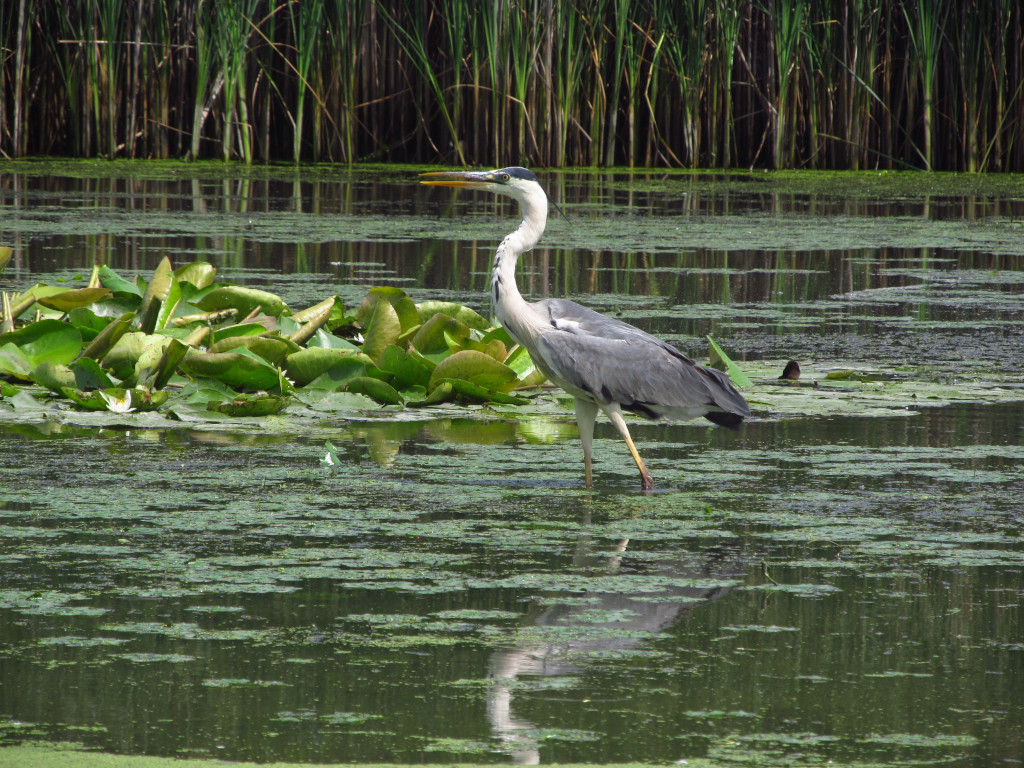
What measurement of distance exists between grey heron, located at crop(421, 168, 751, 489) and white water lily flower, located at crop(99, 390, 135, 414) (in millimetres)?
1249

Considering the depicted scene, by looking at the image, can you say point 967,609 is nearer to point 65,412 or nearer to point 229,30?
point 65,412

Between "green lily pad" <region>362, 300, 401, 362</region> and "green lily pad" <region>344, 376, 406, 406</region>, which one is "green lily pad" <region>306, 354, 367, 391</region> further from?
"green lily pad" <region>362, 300, 401, 362</region>

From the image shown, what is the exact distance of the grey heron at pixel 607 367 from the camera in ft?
13.0

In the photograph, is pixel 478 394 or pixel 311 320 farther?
pixel 311 320

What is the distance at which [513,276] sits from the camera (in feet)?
13.9

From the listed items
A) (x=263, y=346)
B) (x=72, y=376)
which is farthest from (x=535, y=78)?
(x=72, y=376)

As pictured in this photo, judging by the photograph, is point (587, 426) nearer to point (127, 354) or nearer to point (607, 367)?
point (607, 367)

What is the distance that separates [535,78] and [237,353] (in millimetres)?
9359

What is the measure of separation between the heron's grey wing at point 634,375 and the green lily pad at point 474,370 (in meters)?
0.75

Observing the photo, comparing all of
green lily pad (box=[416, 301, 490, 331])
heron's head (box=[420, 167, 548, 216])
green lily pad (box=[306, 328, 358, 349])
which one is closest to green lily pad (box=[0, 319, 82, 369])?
green lily pad (box=[306, 328, 358, 349])

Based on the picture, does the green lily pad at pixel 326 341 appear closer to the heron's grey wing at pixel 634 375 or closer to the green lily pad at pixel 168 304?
the green lily pad at pixel 168 304

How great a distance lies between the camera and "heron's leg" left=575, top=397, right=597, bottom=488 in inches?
151

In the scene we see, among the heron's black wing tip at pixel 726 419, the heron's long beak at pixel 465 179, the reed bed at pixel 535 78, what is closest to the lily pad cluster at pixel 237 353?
the heron's long beak at pixel 465 179

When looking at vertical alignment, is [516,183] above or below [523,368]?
above
